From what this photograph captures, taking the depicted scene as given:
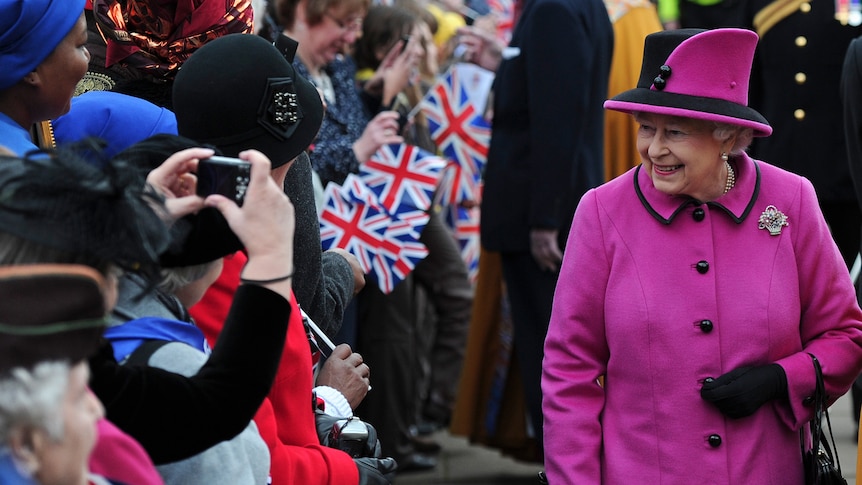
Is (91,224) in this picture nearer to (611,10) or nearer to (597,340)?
(597,340)

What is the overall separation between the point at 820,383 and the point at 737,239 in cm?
37

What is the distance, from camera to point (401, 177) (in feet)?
17.6

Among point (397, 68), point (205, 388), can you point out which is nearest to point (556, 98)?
point (397, 68)

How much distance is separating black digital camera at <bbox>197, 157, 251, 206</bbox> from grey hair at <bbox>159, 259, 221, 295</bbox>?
185 millimetres

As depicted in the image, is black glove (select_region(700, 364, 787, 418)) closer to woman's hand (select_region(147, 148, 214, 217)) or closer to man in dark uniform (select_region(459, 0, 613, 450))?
woman's hand (select_region(147, 148, 214, 217))

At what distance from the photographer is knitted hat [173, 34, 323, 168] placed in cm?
262

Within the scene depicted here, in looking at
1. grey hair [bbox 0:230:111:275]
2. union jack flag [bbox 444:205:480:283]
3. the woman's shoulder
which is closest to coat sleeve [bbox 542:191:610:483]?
the woman's shoulder

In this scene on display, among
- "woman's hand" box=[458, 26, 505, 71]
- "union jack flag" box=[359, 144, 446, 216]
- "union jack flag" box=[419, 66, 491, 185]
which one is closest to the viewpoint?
"union jack flag" box=[359, 144, 446, 216]

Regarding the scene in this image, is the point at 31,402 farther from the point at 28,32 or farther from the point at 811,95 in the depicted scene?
the point at 811,95

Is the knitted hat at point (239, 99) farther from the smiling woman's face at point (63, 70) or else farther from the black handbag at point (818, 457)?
the black handbag at point (818, 457)

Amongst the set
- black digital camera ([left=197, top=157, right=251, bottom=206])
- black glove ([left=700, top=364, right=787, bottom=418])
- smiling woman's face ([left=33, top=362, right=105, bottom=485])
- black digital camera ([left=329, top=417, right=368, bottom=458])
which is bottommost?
black digital camera ([left=329, top=417, right=368, bottom=458])

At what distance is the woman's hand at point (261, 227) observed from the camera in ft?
6.84

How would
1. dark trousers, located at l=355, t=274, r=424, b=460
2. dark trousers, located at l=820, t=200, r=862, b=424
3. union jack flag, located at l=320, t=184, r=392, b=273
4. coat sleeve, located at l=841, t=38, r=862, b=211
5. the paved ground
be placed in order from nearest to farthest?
coat sleeve, located at l=841, t=38, r=862, b=211
union jack flag, located at l=320, t=184, r=392, b=273
dark trousers, located at l=355, t=274, r=424, b=460
dark trousers, located at l=820, t=200, r=862, b=424
the paved ground

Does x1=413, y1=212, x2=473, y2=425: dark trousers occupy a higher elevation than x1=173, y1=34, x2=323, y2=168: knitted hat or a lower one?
lower
